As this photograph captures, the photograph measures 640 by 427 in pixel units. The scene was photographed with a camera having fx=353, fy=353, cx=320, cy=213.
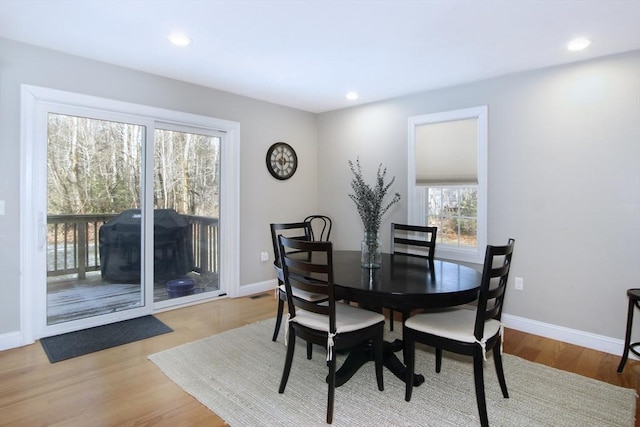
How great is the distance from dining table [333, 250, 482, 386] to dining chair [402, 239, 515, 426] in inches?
4.6

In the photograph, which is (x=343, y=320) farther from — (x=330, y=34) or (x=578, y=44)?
(x=578, y=44)

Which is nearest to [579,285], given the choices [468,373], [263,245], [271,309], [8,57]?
[468,373]

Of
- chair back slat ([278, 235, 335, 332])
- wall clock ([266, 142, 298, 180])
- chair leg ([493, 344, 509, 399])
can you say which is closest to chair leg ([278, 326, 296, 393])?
chair back slat ([278, 235, 335, 332])

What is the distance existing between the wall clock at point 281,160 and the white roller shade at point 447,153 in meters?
1.71

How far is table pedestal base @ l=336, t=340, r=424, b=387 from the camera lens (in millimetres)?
2346

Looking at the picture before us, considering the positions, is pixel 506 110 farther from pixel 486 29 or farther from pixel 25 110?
pixel 25 110

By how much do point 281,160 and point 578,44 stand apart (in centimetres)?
332

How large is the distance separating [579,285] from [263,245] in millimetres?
3394

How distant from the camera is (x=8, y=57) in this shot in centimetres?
279

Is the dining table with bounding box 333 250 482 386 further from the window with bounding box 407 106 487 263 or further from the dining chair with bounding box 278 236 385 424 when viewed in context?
the window with bounding box 407 106 487 263

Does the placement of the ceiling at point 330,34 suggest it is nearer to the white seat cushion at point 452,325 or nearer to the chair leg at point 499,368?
the white seat cushion at point 452,325

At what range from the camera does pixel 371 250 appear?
2549 mm

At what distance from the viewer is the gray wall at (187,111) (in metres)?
2.82

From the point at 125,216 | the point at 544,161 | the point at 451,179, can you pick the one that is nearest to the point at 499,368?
the point at 544,161
